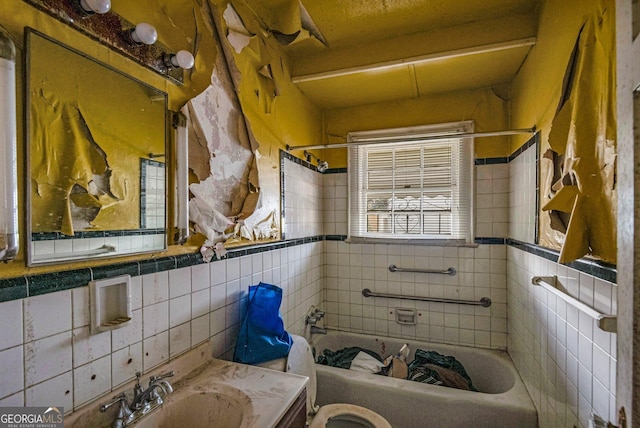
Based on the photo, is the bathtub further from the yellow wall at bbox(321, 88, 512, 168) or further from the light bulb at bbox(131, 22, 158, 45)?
the light bulb at bbox(131, 22, 158, 45)

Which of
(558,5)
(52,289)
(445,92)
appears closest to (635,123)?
(558,5)

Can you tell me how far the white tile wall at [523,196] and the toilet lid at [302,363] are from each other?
1.50m

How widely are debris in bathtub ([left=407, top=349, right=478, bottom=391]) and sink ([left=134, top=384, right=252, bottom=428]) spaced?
1482 mm

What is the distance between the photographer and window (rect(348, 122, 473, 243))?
2514 millimetres

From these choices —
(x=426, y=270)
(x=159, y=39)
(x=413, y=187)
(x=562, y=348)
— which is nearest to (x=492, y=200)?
(x=413, y=187)

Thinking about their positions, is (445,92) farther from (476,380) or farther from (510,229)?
(476,380)

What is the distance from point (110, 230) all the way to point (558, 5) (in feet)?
7.33

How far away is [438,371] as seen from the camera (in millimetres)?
2168

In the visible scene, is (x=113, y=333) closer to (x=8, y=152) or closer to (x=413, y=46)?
(x=8, y=152)

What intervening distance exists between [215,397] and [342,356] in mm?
1570

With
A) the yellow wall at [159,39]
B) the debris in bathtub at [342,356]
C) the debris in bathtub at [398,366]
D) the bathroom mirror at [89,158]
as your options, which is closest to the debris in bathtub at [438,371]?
the debris in bathtub at [398,366]

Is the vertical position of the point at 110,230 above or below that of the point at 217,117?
below

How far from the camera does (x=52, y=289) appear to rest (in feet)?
2.76

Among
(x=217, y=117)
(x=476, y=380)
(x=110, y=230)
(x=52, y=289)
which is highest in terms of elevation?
(x=217, y=117)
